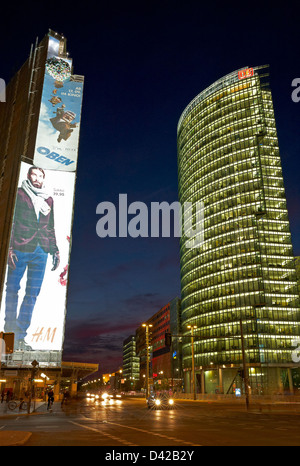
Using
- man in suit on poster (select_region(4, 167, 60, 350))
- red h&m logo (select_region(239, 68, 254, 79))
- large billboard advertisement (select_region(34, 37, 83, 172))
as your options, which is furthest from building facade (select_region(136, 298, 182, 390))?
large billboard advertisement (select_region(34, 37, 83, 172))

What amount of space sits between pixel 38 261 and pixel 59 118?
31.1 meters

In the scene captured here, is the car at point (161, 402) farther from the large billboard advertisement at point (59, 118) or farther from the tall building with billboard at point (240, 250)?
the tall building with billboard at point (240, 250)

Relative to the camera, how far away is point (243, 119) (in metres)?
122

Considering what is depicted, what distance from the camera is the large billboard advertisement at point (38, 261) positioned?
71.5 m

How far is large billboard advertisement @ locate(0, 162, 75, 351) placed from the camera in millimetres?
71500

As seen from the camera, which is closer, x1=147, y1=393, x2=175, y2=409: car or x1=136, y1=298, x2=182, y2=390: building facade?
x1=147, y1=393, x2=175, y2=409: car

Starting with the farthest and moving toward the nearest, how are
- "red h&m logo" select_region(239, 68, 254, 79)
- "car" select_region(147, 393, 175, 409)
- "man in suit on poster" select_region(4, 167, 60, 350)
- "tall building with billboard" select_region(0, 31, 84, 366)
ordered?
1. "red h&m logo" select_region(239, 68, 254, 79)
2. "tall building with billboard" select_region(0, 31, 84, 366)
3. "man in suit on poster" select_region(4, 167, 60, 350)
4. "car" select_region(147, 393, 175, 409)

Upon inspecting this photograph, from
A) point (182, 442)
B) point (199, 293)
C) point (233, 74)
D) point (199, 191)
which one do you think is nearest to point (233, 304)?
point (199, 293)

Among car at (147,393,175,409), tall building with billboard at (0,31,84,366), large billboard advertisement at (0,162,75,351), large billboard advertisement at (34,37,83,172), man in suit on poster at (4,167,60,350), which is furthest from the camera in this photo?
large billboard advertisement at (34,37,83,172)
